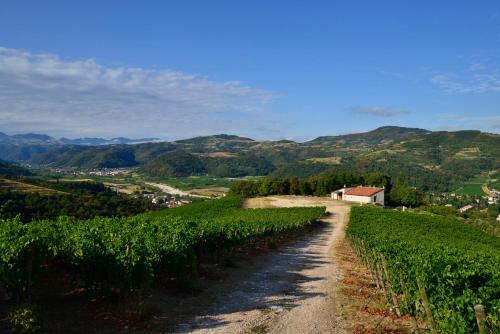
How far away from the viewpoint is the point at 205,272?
21469mm

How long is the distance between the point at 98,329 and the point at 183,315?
315 cm

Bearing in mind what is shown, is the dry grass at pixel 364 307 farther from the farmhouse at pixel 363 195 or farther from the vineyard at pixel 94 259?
the farmhouse at pixel 363 195

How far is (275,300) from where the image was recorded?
16.9 metres

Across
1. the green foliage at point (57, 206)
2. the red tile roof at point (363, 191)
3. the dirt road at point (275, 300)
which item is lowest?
the green foliage at point (57, 206)

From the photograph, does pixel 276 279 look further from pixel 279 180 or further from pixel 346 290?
pixel 279 180

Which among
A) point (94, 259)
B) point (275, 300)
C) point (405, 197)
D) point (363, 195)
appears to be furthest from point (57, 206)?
point (405, 197)

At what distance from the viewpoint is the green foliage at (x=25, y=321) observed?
10.7m

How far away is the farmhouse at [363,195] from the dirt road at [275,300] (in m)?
67.0

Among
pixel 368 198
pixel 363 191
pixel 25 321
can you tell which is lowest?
pixel 368 198

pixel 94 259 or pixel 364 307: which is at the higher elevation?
pixel 94 259

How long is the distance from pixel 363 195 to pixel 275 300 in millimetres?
82159

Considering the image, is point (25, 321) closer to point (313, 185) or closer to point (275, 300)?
point (275, 300)

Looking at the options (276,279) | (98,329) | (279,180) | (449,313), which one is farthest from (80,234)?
(279,180)

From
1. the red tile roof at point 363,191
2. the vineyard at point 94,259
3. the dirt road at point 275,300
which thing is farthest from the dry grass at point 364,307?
the red tile roof at point 363,191
